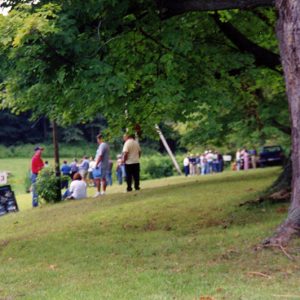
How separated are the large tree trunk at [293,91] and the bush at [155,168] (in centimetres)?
3713

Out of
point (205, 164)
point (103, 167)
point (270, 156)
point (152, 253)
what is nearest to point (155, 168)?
point (205, 164)

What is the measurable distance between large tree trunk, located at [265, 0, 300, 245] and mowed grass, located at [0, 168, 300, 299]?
0.98 feet

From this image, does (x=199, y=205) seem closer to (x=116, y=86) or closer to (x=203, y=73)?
(x=203, y=73)

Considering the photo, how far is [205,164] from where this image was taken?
1471 inches

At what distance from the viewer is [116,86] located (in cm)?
862

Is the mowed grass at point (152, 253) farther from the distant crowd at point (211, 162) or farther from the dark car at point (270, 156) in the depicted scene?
the dark car at point (270, 156)

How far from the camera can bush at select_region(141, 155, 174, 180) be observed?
4559cm

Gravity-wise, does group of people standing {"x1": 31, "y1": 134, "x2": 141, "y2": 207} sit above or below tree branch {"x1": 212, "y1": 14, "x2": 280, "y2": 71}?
below

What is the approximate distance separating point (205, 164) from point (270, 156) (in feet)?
15.0

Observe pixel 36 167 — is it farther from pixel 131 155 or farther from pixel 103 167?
pixel 131 155

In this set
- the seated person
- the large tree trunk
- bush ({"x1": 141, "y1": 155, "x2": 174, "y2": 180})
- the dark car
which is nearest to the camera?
the large tree trunk

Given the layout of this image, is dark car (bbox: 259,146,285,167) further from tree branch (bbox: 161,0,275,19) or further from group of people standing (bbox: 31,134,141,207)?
tree branch (bbox: 161,0,275,19)

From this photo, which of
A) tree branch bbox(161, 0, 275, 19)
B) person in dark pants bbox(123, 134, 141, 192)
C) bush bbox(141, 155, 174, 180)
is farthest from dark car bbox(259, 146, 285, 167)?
tree branch bbox(161, 0, 275, 19)

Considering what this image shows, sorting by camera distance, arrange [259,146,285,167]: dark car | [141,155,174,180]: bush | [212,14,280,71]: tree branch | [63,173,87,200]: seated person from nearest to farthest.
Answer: [212,14,280,71]: tree branch < [63,173,87,200]: seated person < [259,146,285,167]: dark car < [141,155,174,180]: bush
